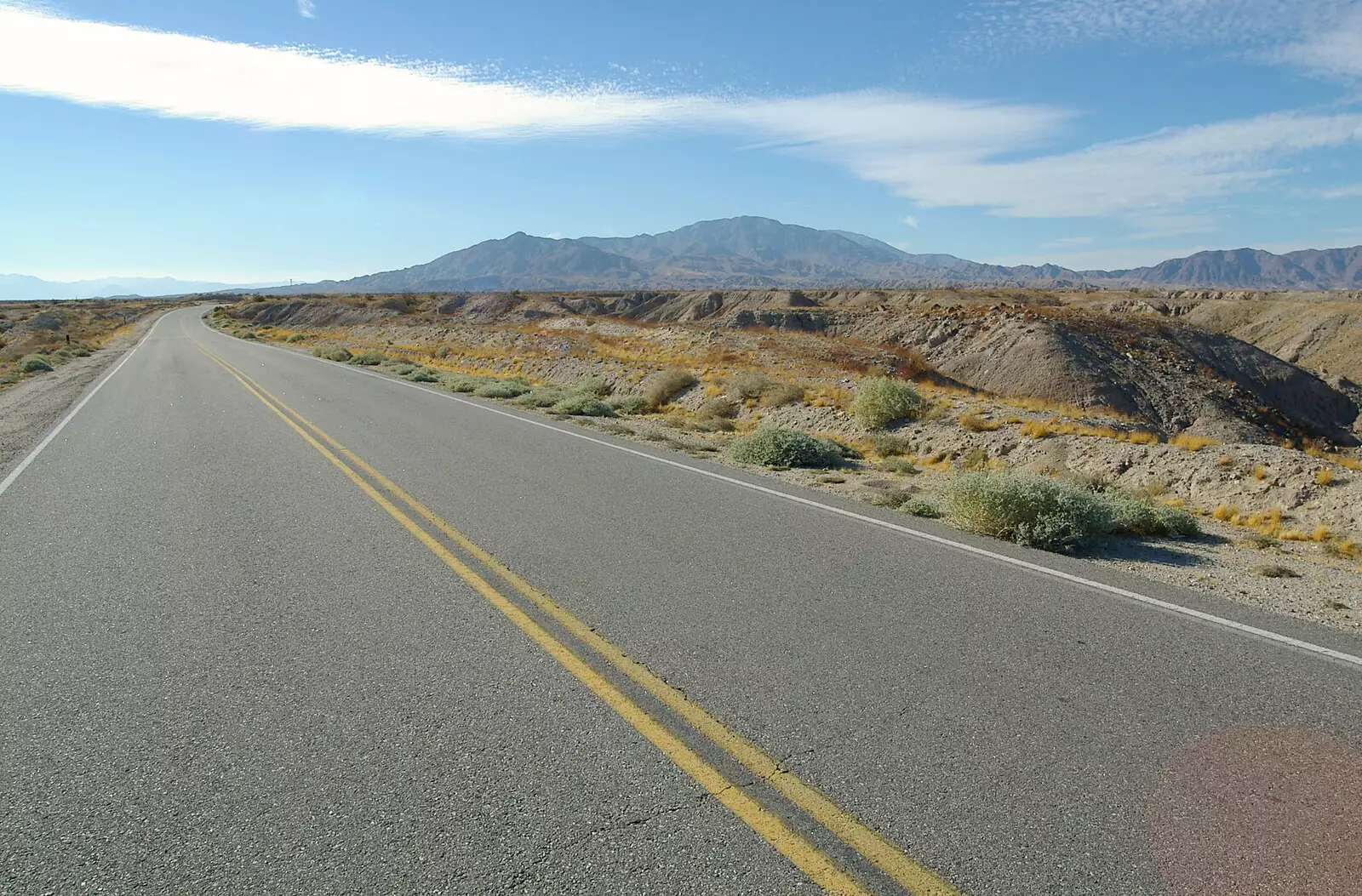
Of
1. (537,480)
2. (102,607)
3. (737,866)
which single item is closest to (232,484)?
(537,480)

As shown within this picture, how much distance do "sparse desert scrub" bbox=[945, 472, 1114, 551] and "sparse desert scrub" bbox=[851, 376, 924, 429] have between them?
280 inches

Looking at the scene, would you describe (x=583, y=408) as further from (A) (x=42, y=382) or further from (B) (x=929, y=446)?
(A) (x=42, y=382)

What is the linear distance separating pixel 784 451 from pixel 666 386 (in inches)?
325

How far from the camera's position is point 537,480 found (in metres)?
9.68

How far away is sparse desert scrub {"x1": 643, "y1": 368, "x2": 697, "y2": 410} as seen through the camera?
19.4 m

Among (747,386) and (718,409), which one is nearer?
(718,409)

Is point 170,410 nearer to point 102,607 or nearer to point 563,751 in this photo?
point 102,607

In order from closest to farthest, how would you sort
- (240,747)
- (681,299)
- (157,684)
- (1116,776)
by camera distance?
(1116,776), (240,747), (157,684), (681,299)

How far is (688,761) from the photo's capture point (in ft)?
11.6

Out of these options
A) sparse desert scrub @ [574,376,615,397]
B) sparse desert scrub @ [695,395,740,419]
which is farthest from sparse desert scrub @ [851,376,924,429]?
sparse desert scrub @ [574,376,615,397]

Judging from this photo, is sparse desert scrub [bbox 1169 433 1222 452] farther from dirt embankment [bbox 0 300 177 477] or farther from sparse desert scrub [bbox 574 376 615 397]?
dirt embankment [bbox 0 300 177 477]

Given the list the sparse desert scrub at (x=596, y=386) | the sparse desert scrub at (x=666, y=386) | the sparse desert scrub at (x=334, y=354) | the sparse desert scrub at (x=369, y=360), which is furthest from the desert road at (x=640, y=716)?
the sparse desert scrub at (x=334, y=354)

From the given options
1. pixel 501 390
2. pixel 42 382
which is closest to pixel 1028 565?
pixel 501 390

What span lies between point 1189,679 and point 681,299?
9120 cm
